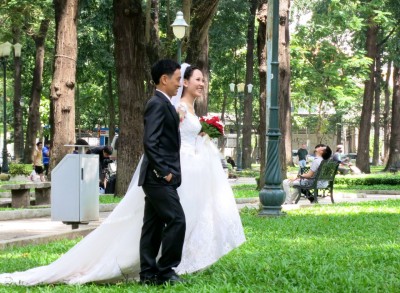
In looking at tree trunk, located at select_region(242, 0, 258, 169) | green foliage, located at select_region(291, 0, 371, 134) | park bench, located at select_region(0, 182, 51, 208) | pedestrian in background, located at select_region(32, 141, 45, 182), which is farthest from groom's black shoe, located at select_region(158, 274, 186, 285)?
tree trunk, located at select_region(242, 0, 258, 169)

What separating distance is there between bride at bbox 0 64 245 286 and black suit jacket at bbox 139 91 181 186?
0.37 m

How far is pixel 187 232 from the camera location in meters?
8.34

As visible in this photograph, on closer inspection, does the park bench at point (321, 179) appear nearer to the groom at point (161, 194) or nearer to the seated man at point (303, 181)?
the seated man at point (303, 181)

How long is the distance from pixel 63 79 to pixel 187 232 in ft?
44.3

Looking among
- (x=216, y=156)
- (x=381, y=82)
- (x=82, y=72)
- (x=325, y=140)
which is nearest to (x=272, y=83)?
(x=216, y=156)

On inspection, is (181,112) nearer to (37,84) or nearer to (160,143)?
(160,143)

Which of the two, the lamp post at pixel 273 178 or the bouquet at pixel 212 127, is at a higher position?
the bouquet at pixel 212 127

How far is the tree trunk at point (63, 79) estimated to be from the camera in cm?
2133

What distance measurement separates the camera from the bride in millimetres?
8023

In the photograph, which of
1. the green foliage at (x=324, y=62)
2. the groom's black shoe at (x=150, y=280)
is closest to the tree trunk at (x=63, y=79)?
the groom's black shoe at (x=150, y=280)

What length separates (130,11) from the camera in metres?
21.8

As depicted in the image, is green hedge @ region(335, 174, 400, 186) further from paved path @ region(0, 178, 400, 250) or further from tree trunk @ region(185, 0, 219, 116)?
paved path @ region(0, 178, 400, 250)

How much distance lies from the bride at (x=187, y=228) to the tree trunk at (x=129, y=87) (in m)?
13.3

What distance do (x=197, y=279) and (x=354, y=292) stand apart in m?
1.42
